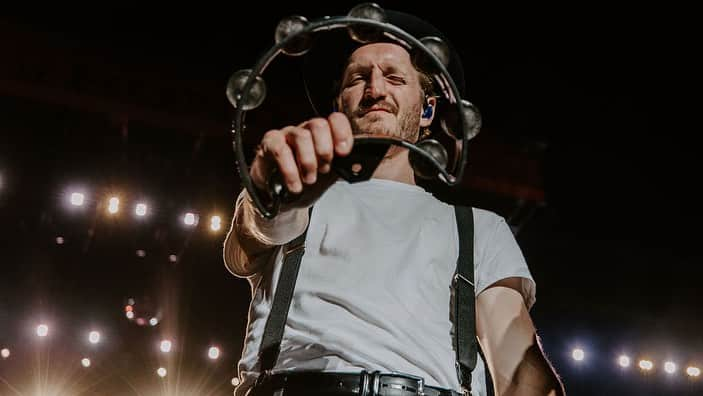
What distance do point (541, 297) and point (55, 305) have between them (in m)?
8.57

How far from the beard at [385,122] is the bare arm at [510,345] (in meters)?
0.48

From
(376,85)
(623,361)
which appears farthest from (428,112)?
(623,361)

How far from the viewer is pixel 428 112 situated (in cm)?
201

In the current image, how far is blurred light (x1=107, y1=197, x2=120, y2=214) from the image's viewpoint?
896 cm

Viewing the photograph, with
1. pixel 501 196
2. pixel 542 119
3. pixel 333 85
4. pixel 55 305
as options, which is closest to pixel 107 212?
pixel 55 305

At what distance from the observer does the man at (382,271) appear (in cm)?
134

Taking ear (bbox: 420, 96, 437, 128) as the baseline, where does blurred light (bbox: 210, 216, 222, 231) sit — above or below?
above

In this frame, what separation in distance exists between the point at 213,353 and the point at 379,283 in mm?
11874

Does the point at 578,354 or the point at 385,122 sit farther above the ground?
the point at 578,354

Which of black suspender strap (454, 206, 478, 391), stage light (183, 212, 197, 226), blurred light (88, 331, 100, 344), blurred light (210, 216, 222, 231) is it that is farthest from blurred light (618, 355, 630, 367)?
black suspender strap (454, 206, 478, 391)

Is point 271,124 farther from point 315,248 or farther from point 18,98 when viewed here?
point 315,248

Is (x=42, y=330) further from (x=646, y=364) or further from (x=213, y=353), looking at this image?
(x=646, y=364)

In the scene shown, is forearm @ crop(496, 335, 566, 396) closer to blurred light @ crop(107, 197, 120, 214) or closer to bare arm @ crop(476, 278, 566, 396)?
bare arm @ crop(476, 278, 566, 396)

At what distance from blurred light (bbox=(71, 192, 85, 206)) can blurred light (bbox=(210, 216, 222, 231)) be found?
5.93ft
